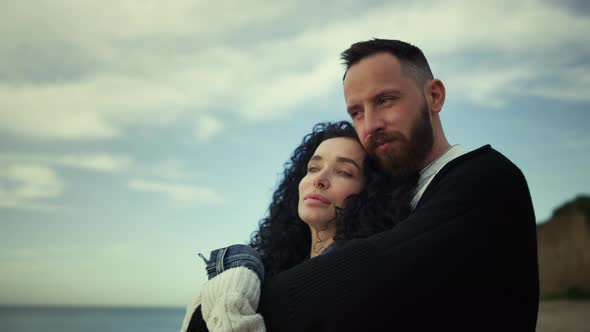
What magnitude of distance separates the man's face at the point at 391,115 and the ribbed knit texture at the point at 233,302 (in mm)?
1051

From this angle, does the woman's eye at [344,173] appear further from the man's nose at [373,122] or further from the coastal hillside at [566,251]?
the coastal hillside at [566,251]

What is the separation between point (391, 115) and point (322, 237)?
897mm

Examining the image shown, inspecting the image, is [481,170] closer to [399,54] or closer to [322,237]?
[399,54]

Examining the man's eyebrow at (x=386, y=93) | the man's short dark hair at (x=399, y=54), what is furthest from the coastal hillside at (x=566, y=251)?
the man's eyebrow at (x=386, y=93)

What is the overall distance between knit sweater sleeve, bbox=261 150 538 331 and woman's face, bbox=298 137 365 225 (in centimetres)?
113

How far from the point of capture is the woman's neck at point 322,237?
334 cm

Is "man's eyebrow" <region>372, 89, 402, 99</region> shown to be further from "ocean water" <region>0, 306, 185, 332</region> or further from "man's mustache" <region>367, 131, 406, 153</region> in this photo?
"ocean water" <region>0, 306, 185, 332</region>

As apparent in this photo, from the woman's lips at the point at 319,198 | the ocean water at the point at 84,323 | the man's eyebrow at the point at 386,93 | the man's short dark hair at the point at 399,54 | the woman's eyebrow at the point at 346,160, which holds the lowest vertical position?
the woman's lips at the point at 319,198

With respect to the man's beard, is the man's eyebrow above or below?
above

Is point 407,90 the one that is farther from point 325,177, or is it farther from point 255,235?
point 255,235

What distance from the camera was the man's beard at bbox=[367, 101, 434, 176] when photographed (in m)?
2.89

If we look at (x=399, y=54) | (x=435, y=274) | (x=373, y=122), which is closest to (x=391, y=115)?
(x=373, y=122)

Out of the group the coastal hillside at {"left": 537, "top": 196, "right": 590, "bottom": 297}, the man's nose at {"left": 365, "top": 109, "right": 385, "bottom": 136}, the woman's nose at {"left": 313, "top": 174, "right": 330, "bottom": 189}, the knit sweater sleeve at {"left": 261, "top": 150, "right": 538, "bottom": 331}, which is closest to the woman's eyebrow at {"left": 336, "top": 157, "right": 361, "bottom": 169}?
the woman's nose at {"left": 313, "top": 174, "right": 330, "bottom": 189}

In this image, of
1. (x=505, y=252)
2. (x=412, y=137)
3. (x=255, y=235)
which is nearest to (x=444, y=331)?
(x=505, y=252)
